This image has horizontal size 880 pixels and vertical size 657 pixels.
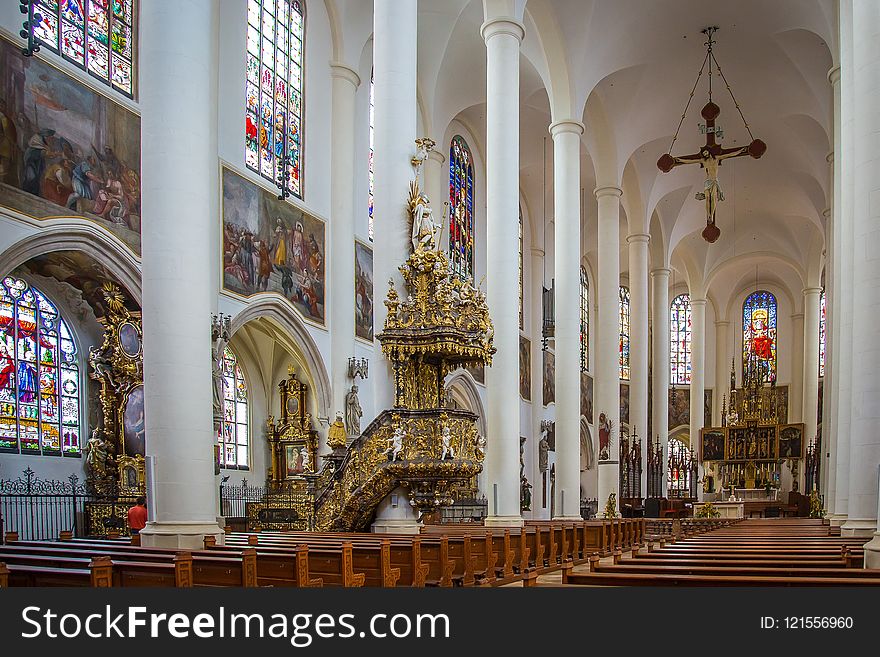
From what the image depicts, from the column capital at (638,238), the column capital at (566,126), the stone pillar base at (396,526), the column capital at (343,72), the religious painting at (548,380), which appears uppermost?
the column capital at (343,72)

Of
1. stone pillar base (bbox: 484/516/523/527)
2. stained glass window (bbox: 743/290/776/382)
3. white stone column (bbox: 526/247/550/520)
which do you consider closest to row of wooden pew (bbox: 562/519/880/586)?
stone pillar base (bbox: 484/516/523/527)

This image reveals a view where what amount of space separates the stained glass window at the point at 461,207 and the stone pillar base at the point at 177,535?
55.8ft

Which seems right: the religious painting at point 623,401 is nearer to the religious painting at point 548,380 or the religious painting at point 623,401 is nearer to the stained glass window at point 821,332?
the religious painting at point 548,380

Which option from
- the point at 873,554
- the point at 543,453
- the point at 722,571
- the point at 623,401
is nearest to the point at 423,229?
the point at 873,554

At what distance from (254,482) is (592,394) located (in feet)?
68.6

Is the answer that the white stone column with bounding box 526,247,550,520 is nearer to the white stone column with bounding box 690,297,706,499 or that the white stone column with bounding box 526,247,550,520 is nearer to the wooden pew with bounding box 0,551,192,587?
the white stone column with bounding box 690,297,706,499

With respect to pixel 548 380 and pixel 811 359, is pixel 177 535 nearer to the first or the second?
pixel 548 380

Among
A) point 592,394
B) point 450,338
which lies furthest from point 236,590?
point 592,394

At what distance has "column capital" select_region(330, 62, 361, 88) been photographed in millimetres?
20250

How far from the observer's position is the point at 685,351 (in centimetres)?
4488

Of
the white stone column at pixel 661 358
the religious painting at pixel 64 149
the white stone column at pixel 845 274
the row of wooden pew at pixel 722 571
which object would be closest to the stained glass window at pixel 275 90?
the religious painting at pixel 64 149

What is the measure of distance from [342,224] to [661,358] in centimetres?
1624

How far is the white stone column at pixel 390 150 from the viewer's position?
39.3ft

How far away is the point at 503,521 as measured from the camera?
1495cm
